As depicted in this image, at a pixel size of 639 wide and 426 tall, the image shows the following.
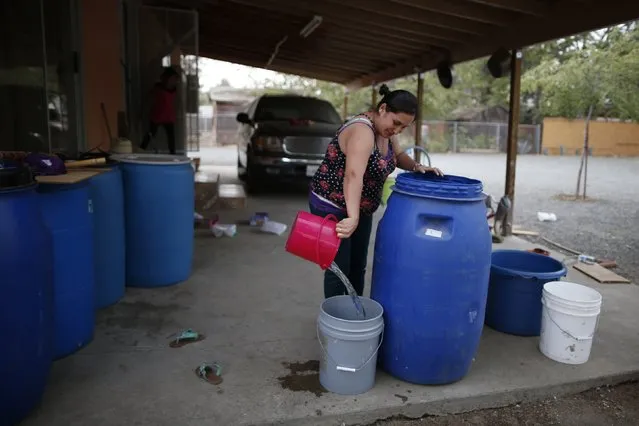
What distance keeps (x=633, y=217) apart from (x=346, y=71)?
7105 mm

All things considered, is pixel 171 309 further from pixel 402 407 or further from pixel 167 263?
pixel 402 407

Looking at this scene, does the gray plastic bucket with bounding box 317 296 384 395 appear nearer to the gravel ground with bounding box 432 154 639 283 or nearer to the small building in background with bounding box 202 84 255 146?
the gravel ground with bounding box 432 154 639 283

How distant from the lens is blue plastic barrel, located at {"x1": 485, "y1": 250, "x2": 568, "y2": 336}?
345 centimetres

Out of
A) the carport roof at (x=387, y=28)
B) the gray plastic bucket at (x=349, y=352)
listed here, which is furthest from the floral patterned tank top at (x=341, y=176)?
the carport roof at (x=387, y=28)

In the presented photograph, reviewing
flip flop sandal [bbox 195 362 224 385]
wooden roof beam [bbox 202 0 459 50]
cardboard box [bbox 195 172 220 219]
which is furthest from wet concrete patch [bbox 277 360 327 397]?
wooden roof beam [bbox 202 0 459 50]

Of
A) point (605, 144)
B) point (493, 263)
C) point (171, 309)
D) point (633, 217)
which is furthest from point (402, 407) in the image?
point (605, 144)

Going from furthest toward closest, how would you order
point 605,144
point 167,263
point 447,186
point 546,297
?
1. point 605,144
2. point 167,263
3. point 546,297
4. point 447,186

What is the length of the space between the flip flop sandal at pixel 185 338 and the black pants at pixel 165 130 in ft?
18.4

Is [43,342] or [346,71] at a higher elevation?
[346,71]

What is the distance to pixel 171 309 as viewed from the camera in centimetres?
371

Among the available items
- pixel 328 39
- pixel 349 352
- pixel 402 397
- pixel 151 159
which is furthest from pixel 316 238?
pixel 328 39

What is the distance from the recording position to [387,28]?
24.9ft

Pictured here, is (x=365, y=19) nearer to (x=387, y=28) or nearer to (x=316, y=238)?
(x=387, y=28)

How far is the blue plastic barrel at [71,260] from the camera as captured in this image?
271 cm
